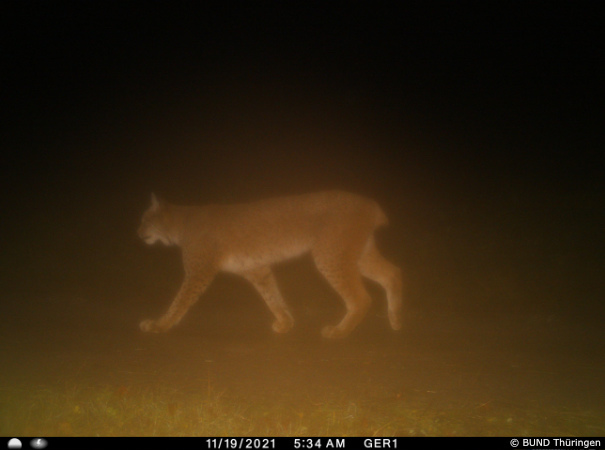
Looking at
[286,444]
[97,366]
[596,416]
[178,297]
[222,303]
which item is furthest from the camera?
[222,303]

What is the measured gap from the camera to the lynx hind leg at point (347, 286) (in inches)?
233

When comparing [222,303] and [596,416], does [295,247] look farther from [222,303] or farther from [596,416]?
[596,416]

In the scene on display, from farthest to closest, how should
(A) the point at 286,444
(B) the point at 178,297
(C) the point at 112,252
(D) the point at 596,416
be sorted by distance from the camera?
1. (C) the point at 112,252
2. (B) the point at 178,297
3. (D) the point at 596,416
4. (A) the point at 286,444

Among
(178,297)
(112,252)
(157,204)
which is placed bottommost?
(178,297)

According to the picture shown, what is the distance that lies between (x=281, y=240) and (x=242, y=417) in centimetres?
314

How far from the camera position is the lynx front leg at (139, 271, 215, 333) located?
5824 millimetres

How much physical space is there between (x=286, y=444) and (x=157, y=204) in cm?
404

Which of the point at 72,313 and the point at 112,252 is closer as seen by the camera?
the point at 72,313

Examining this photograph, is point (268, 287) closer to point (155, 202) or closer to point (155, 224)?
point (155, 224)

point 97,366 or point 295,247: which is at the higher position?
point 295,247

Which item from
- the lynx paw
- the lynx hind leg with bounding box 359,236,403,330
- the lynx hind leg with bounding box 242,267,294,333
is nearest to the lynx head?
the lynx hind leg with bounding box 242,267,294,333

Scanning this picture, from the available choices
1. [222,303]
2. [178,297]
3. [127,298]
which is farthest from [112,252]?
[178,297]

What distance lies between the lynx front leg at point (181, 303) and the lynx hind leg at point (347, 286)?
1.27 metres

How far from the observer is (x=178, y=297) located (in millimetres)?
5941
